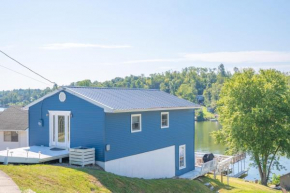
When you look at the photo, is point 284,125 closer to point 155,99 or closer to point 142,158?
point 155,99

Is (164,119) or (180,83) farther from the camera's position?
(180,83)

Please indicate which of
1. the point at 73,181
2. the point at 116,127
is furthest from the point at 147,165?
the point at 73,181

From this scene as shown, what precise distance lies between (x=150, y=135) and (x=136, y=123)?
4.72ft

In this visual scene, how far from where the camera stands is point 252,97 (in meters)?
27.2

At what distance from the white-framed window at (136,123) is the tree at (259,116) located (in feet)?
38.0

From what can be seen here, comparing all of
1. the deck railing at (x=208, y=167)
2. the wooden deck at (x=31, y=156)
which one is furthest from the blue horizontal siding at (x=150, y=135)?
the wooden deck at (x=31, y=156)

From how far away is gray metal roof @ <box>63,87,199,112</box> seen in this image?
640 inches

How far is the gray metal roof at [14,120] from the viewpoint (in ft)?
78.3

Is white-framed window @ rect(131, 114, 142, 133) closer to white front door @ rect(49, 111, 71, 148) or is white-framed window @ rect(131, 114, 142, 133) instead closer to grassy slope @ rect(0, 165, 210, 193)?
grassy slope @ rect(0, 165, 210, 193)

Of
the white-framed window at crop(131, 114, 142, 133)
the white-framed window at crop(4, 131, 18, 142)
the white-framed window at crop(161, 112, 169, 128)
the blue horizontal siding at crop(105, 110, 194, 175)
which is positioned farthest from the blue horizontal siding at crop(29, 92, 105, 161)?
the white-framed window at crop(4, 131, 18, 142)

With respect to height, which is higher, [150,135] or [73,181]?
[150,135]

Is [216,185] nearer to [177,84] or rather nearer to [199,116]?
[199,116]

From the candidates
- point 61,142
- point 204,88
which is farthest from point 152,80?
point 61,142

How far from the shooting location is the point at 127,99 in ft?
60.8
